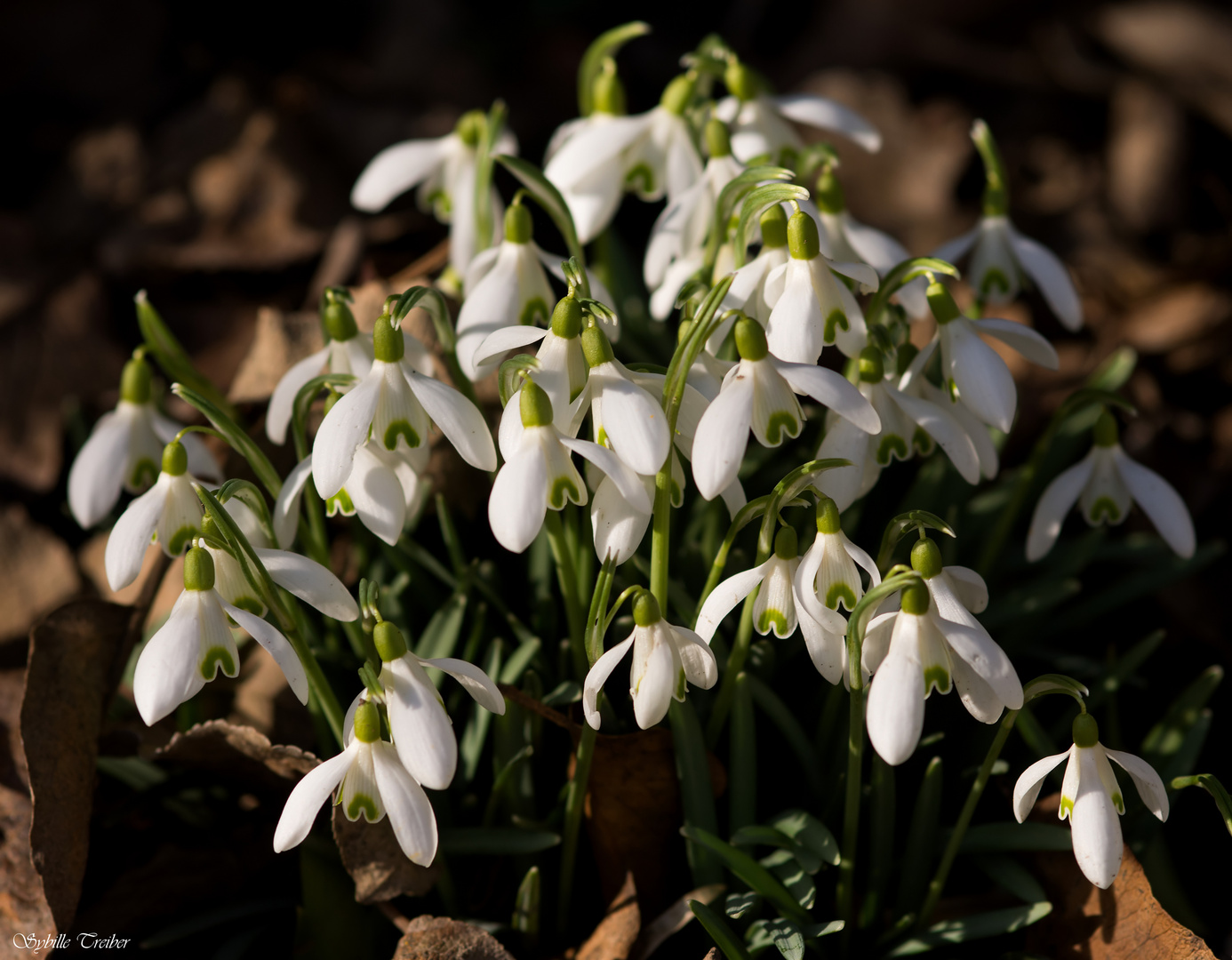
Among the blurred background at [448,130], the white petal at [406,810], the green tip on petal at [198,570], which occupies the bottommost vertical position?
the blurred background at [448,130]

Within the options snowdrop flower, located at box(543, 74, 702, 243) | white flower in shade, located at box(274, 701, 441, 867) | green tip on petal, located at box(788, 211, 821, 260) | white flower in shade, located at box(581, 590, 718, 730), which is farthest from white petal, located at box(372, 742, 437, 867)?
snowdrop flower, located at box(543, 74, 702, 243)

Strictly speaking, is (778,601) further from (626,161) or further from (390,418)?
(626,161)

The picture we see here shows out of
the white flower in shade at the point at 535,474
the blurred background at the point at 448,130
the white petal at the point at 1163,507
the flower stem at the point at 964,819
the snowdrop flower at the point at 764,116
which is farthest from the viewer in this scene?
the blurred background at the point at 448,130

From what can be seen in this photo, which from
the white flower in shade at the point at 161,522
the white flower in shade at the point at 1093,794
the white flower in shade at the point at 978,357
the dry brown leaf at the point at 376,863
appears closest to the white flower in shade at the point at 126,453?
the white flower in shade at the point at 161,522

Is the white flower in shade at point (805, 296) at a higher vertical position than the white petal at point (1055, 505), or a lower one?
higher

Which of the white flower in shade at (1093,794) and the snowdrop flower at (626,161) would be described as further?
the snowdrop flower at (626,161)

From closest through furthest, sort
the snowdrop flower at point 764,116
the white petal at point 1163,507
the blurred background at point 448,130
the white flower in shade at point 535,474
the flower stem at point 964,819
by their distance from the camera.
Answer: the white flower in shade at point 535,474
the flower stem at point 964,819
the white petal at point 1163,507
the snowdrop flower at point 764,116
the blurred background at point 448,130

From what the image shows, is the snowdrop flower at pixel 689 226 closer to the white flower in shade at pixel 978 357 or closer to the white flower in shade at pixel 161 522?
the white flower in shade at pixel 978 357

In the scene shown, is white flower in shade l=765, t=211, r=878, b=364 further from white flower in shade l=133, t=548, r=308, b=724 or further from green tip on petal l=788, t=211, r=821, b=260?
white flower in shade l=133, t=548, r=308, b=724
